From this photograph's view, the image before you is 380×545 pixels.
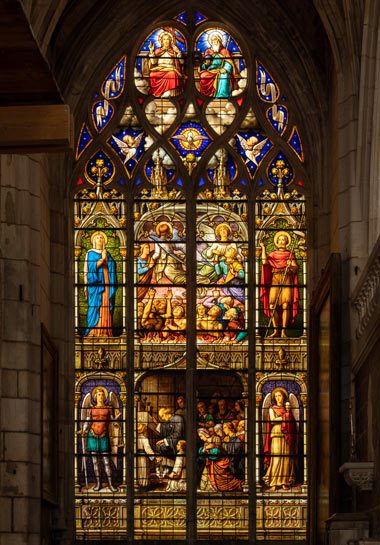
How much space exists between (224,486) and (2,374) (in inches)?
151

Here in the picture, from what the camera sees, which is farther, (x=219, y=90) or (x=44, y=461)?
(x=219, y=90)

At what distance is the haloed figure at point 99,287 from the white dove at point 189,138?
1578 millimetres

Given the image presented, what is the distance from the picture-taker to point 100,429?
2027 cm

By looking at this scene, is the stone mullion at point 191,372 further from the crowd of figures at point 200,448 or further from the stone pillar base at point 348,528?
the stone pillar base at point 348,528

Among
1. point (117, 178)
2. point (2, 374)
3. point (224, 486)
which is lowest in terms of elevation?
point (224, 486)

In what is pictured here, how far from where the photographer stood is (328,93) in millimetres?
20609

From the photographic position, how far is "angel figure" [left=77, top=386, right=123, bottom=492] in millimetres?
20125

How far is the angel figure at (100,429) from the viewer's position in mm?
20125

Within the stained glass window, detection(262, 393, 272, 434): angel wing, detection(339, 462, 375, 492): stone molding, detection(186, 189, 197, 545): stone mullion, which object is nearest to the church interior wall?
detection(339, 462, 375, 492): stone molding

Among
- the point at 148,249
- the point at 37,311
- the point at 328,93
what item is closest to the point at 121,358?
the point at 148,249

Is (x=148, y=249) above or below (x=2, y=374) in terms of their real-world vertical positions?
above

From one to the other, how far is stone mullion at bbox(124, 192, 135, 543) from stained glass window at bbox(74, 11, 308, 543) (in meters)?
0.02

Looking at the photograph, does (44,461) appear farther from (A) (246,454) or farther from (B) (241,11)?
(B) (241,11)

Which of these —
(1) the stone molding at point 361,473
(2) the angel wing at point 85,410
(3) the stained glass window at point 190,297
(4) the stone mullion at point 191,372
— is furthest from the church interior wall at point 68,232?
(4) the stone mullion at point 191,372
